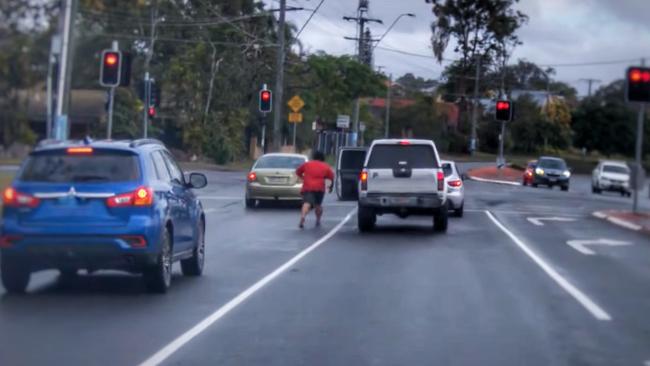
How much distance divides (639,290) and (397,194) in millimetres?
9133

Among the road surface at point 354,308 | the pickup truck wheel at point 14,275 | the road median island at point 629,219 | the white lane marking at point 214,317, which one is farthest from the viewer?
the road median island at point 629,219

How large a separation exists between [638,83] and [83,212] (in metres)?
19.9

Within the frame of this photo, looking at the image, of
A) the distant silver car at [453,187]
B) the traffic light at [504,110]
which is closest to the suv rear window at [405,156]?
the distant silver car at [453,187]

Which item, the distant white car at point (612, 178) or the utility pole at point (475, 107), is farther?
the utility pole at point (475, 107)

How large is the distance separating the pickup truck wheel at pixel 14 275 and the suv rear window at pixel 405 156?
39.4 ft

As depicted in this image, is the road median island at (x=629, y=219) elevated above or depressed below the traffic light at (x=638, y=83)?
below

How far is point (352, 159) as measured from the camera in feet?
109

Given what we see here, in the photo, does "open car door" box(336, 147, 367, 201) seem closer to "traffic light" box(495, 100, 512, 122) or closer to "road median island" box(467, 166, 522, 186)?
"traffic light" box(495, 100, 512, 122)

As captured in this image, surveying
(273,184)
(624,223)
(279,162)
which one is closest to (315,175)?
(273,184)

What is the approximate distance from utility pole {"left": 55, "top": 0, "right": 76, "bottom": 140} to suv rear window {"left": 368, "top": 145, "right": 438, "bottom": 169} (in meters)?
6.87

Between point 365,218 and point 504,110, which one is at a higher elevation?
point 504,110

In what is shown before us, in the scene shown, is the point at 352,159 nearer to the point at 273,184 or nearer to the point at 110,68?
the point at 273,184

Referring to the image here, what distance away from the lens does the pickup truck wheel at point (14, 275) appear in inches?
512

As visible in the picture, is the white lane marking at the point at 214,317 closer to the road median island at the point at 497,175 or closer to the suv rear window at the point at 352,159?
the suv rear window at the point at 352,159
